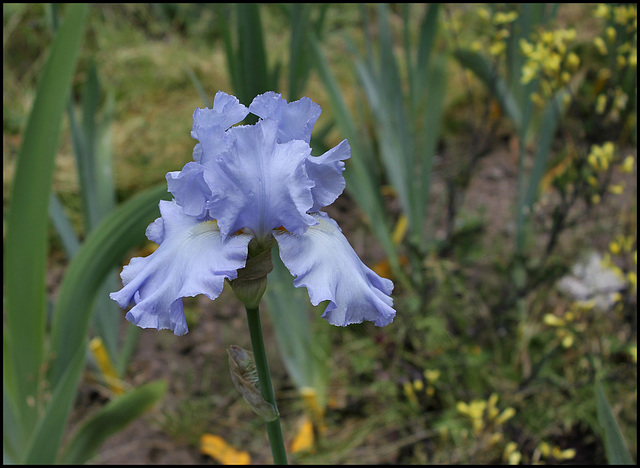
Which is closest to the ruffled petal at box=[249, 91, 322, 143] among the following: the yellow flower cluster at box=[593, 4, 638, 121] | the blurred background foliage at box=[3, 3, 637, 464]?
the blurred background foliage at box=[3, 3, 637, 464]

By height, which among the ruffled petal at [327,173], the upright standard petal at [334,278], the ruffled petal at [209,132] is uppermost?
the ruffled petal at [209,132]

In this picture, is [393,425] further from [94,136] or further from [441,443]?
[94,136]

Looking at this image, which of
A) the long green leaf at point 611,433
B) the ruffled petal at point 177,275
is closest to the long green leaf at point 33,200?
the ruffled petal at point 177,275

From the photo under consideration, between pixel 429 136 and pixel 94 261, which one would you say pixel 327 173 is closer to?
pixel 94 261

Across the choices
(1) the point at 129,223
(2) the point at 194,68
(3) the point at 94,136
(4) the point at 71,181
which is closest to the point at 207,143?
(1) the point at 129,223

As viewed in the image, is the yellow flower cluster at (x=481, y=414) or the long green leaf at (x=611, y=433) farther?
the yellow flower cluster at (x=481, y=414)

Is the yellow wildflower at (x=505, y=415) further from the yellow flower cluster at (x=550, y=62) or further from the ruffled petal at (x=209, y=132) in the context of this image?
the ruffled petal at (x=209, y=132)
